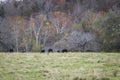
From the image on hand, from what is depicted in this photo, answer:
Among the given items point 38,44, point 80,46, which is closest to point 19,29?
point 38,44

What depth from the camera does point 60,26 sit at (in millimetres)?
68312

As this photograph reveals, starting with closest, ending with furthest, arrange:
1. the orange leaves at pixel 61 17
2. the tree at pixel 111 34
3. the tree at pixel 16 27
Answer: the tree at pixel 111 34, the tree at pixel 16 27, the orange leaves at pixel 61 17

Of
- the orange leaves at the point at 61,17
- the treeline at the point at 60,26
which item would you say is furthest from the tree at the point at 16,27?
the orange leaves at the point at 61,17

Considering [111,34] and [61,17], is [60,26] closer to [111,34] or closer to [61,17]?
[61,17]

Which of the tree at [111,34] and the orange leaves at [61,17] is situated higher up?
the orange leaves at [61,17]

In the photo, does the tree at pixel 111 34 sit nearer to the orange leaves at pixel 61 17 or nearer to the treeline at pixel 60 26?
the treeline at pixel 60 26

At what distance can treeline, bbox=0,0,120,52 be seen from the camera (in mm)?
45656

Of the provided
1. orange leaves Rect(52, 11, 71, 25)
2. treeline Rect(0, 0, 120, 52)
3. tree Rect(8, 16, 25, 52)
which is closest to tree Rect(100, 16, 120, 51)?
treeline Rect(0, 0, 120, 52)

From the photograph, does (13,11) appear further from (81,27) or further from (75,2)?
(81,27)

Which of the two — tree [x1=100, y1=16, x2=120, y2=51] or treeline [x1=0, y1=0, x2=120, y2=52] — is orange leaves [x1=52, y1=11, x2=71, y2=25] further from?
tree [x1=100, y1=16, x2=120, y2=51]

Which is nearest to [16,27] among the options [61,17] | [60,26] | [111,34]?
[60,26]

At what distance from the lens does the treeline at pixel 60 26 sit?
4566cm

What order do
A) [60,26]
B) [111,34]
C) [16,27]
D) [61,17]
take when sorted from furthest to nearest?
[61,17] → [60,26] → [16,27] → [111,34]

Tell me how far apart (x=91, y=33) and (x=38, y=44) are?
1165 centimetres
